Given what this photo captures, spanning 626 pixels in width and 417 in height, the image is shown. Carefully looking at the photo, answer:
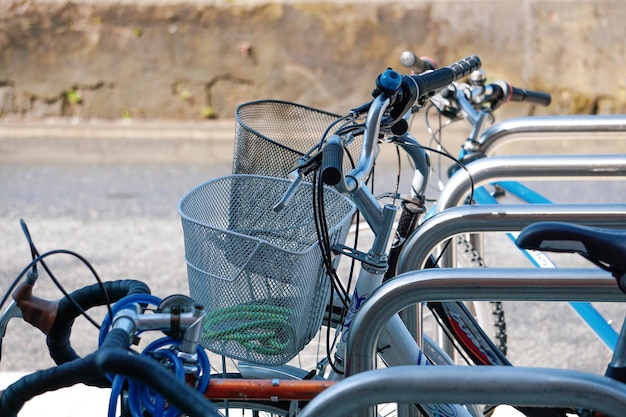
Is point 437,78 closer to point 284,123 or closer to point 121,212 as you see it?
point 284,123

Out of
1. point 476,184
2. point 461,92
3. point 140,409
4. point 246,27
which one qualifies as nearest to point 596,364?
point 461,92

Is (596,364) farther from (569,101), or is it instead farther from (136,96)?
(136,96)

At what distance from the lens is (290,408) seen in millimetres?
1917

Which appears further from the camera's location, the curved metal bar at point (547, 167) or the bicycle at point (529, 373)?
the curved metal bar at point (547, 167)

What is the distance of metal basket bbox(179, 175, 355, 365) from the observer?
1.76m

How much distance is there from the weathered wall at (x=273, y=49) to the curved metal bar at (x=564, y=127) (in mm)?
5469

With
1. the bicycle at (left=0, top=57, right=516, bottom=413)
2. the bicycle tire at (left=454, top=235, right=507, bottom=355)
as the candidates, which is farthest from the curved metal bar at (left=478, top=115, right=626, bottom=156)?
the bicycle at (left=0, top=57, right=516, bottom=413)

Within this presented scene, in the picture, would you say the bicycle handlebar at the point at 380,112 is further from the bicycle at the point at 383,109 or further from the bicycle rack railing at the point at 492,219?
→ the bicycle rack railing at the point at 492,219

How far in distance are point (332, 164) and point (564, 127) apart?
138cm

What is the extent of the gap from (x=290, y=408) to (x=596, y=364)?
7.95ft

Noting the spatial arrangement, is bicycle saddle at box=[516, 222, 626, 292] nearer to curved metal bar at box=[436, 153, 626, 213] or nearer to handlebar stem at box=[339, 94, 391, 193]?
handlebar stem at box=[339, 94, 391, 193]

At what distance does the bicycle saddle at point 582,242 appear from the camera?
138cm

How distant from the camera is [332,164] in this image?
1.54 m

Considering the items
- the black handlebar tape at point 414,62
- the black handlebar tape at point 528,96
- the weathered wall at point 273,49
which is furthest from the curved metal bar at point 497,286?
the weathered wall at point 273,49
